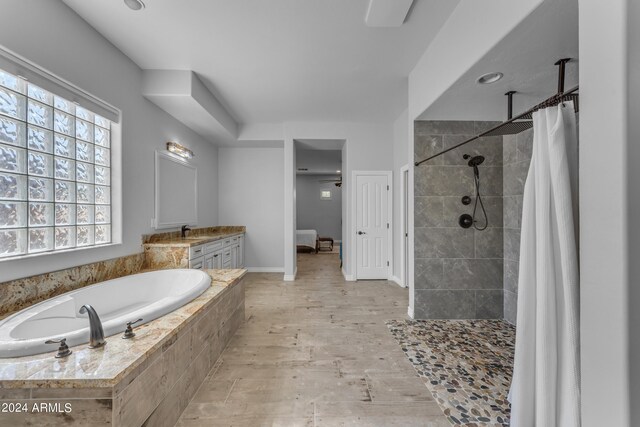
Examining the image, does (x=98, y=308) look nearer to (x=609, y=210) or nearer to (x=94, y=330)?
(x=94, y=330)

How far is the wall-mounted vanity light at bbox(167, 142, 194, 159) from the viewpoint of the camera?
3.39 metres

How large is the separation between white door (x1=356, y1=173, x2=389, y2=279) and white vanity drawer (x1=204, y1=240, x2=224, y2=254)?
7.44 feet

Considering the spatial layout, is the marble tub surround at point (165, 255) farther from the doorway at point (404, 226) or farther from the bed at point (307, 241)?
the bed at point (307, 241)

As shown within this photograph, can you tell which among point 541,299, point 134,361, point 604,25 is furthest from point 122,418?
point 604,25

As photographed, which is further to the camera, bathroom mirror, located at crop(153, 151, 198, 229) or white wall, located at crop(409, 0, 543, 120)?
A: bathroom mirror, located at crop(153, 151, 198, 229)

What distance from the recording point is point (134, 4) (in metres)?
1.95

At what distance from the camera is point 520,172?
261 cm

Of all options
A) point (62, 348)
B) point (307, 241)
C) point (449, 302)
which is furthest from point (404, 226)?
point (62, 348)

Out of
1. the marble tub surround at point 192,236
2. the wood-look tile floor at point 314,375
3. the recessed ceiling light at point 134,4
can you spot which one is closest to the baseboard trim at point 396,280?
the wood-look tile floor at point 314,375

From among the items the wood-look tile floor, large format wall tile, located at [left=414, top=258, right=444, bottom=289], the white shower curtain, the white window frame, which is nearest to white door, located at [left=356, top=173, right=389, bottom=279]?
the wood-look tile floor

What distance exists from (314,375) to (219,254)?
2.49 m

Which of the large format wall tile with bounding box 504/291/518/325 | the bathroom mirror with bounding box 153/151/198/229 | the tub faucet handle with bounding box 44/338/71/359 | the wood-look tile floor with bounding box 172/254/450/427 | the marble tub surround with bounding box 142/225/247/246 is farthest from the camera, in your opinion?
the bathroom mirror with bounding box 153/151/198/229

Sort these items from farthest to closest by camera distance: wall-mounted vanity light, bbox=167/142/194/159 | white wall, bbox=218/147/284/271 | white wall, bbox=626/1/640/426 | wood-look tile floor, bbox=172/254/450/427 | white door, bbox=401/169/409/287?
white wall, bbox=218/147/284/271, white door, bbox=401/169/409/287, wall-mounted vanity light, bbox=167/142/194/159, wood-look tile floor, bbox=172/254/450/427, white wall, bbox=626/1/640/426

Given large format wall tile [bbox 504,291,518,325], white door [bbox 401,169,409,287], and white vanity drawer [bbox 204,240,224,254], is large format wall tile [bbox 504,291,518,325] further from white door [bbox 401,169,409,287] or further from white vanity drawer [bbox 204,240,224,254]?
white vanity drawer [bbox 204,240,224,254]
